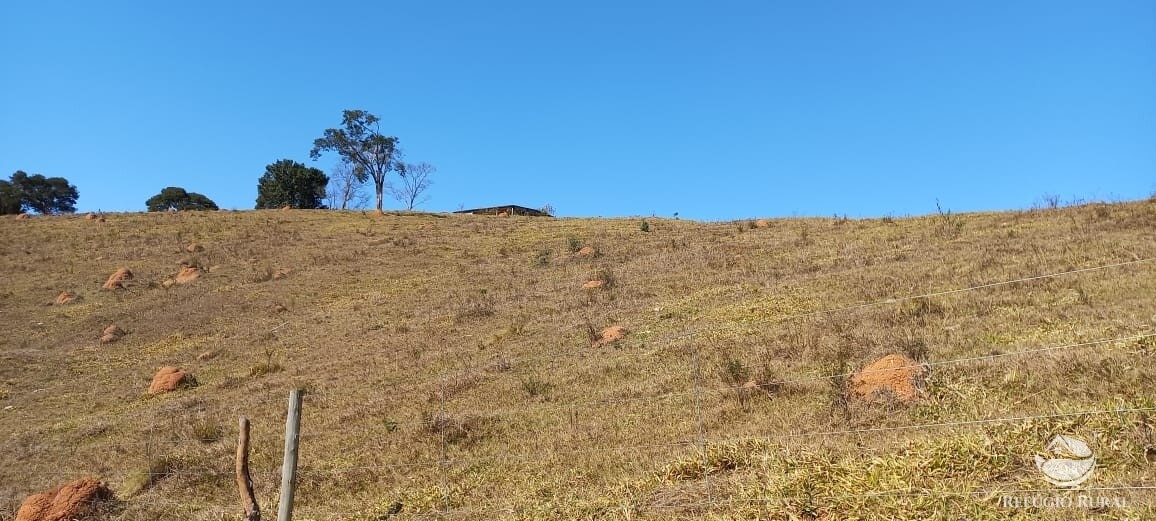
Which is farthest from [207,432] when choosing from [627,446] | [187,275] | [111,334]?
[187,275]

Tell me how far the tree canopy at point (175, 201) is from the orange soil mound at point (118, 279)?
4819 centimetres

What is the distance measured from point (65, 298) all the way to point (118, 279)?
7.26 ft

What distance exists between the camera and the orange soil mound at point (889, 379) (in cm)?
852

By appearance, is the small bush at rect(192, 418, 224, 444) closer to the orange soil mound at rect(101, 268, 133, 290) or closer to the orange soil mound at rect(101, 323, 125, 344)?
Answer: the orange soil mound at rect(101, 323, 125, 344)

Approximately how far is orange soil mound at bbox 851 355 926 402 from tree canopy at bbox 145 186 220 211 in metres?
79.5

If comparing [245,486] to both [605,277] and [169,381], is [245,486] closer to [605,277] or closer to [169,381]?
[169,381]

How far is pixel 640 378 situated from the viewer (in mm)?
12016

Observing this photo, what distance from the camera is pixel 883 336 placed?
1088 cm

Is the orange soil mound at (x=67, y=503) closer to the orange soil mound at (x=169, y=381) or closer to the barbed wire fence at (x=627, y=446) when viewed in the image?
the barbed wire fence at (x=627, y=446)

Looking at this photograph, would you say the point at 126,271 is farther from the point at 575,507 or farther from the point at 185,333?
the point at 575,507

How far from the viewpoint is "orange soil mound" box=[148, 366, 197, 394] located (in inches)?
690

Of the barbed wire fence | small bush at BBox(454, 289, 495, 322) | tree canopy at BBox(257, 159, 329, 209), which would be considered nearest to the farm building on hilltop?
tree canopy at BBox(257, 159, 329, 209)

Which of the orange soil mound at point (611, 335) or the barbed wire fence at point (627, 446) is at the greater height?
the orange soil mound at point (611, 335)

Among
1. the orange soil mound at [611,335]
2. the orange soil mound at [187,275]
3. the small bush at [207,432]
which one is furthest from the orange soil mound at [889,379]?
the orange soil mound at [187,275]
